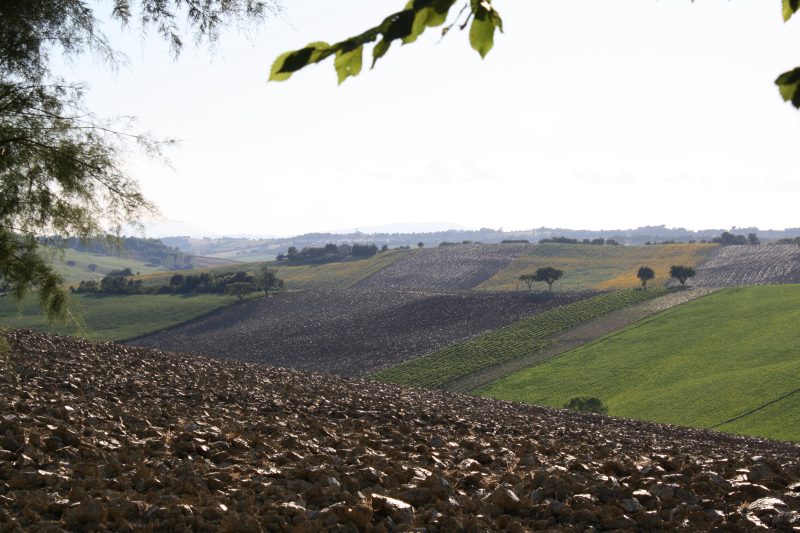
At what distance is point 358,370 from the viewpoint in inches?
2852

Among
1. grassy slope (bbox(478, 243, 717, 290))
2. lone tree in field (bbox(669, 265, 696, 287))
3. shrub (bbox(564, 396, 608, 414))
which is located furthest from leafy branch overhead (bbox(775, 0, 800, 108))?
grassy slope (bbox(478, 243, 717, 290))

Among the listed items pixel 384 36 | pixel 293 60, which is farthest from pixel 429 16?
pixel 293 60

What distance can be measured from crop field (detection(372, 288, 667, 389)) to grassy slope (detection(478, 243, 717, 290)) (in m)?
18.1

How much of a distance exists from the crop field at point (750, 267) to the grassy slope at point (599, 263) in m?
4.23

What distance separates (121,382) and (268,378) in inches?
274

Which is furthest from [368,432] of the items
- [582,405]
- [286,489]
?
[582,405]

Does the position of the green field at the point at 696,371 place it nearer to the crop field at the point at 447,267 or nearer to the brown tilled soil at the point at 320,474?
the brown tilled soil at the point at 320,474

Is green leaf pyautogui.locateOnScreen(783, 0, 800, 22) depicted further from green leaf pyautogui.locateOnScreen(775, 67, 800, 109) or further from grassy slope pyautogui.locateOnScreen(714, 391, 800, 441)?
grassy slope pyautogui.locateOnScreen(714, 391, 800, 441)

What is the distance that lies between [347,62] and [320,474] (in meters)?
7.67

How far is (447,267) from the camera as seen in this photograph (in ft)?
475

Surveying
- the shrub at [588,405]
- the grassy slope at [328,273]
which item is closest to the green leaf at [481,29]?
the shrub at [588,405]

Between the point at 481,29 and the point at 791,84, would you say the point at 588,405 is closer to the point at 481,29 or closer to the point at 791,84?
the point at 791,84

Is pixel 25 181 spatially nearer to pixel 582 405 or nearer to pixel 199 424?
pixel 199 424

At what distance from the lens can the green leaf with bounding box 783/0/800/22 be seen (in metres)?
3.84
